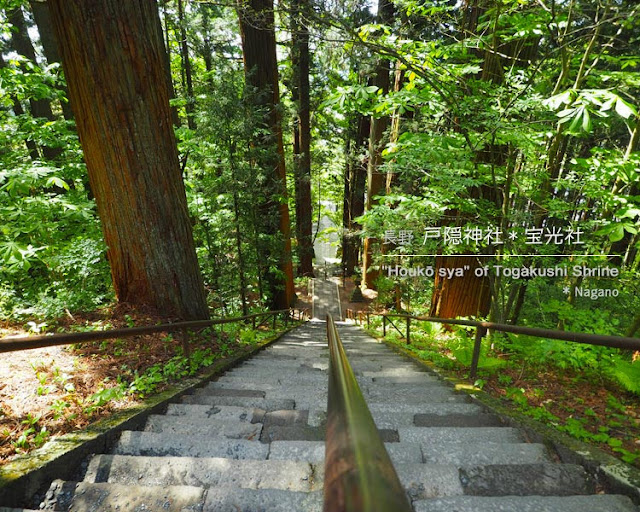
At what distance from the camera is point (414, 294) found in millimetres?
13727

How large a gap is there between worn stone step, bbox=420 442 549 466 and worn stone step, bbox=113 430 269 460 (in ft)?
3.34

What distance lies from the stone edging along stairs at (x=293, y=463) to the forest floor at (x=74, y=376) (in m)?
0.42

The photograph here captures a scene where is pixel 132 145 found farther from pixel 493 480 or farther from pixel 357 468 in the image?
pixel 493 480

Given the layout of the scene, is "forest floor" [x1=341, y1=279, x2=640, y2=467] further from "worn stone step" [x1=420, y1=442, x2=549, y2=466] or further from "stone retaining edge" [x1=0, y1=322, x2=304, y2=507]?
"stone retaining edge" [x1=0, y1=322, x2=304, y2=507]

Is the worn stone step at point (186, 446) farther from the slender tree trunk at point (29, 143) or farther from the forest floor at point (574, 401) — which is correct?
the slender tree trunk at point (29, 143)

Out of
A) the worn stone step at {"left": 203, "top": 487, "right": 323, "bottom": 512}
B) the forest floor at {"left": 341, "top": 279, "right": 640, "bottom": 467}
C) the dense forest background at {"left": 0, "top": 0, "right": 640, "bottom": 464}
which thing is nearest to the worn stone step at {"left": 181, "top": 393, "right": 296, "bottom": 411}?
the dense forest background at {"left": 0, "top": 0, "right": 640, "bottom": 464}

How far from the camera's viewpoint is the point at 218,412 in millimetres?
2617

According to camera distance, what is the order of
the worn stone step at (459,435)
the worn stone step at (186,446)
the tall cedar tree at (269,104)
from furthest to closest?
the tall cedar tree at (269,104), the worn stone step at (459,435), the worn stone step at (186,446)

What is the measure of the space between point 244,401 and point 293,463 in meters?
1.27

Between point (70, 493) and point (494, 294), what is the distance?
18.1 ft

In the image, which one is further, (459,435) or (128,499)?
(459,435)

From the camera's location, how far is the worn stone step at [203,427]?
7.38ft

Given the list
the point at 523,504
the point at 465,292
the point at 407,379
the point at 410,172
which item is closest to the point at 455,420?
the point at 523,504

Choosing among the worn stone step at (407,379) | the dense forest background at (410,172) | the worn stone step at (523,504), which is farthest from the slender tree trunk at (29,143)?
the worn stone step at (523,504)
